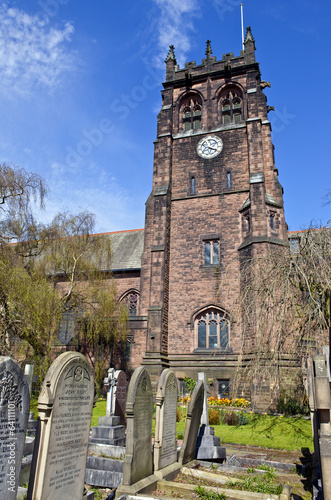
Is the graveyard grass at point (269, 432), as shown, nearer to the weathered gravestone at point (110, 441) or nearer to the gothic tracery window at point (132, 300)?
the weathered gravestone at point (110, 441)

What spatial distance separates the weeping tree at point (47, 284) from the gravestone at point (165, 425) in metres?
8.80

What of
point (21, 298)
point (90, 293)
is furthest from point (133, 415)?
point (90, 293)

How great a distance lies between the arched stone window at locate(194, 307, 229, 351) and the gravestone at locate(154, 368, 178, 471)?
460 inches

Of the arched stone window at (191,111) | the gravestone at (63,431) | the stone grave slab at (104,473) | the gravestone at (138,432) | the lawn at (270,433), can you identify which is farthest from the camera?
the arched stone window at (191,111)

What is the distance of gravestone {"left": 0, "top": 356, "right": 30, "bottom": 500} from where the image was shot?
12.2 feet

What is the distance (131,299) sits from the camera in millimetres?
24859

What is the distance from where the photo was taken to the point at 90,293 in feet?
64.3

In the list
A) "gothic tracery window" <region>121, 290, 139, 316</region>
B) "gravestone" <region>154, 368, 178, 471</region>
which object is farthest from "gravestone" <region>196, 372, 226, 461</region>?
"gothic tracery window" <region>121, 290, 139, 316</region>

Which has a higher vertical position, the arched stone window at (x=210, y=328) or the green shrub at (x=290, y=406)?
the arched stone window at (x=210, y=328)

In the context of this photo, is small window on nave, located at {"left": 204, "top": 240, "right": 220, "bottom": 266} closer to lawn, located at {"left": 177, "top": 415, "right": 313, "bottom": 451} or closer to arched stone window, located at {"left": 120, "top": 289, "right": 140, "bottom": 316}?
arched stone window, located at {"left": 120, "top": 289, "right": 140, "bottom": 316}

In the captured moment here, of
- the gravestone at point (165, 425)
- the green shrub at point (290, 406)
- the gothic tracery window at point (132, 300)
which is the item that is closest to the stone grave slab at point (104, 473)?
the gravestone at point (165, 425)

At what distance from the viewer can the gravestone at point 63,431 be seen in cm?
429

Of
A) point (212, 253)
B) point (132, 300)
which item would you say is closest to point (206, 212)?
point (212, 253)

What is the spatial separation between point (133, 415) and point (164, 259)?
1403cm
